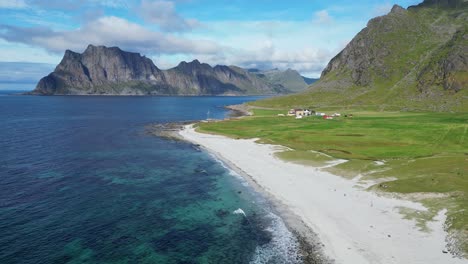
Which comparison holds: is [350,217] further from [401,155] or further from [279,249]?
[401,155]

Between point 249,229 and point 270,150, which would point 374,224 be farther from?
point 270,150

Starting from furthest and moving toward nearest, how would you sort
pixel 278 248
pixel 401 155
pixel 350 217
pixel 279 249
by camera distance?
1. pixel 401 155
2. pixel 350 217
3. pixel 278 248
4. pixel 279 249

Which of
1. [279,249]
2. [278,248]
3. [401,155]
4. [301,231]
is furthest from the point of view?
[401,155]

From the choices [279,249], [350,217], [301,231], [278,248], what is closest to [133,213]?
[278,248]

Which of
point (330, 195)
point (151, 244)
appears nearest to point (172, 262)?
point (151, 244)

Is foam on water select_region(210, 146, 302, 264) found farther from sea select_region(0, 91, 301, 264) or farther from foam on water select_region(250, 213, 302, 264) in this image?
sea select_region(0, 91, 301, 264)

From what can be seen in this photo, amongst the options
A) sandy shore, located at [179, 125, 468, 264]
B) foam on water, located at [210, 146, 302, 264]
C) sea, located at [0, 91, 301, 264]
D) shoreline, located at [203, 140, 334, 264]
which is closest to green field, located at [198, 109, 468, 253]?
sandy shore, located at [179, 125, 468, 264]

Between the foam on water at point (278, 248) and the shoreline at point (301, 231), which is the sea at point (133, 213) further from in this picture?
the shoreline at point (301, 231)

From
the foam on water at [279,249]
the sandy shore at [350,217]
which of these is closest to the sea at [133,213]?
the foam on water at [279,249]
